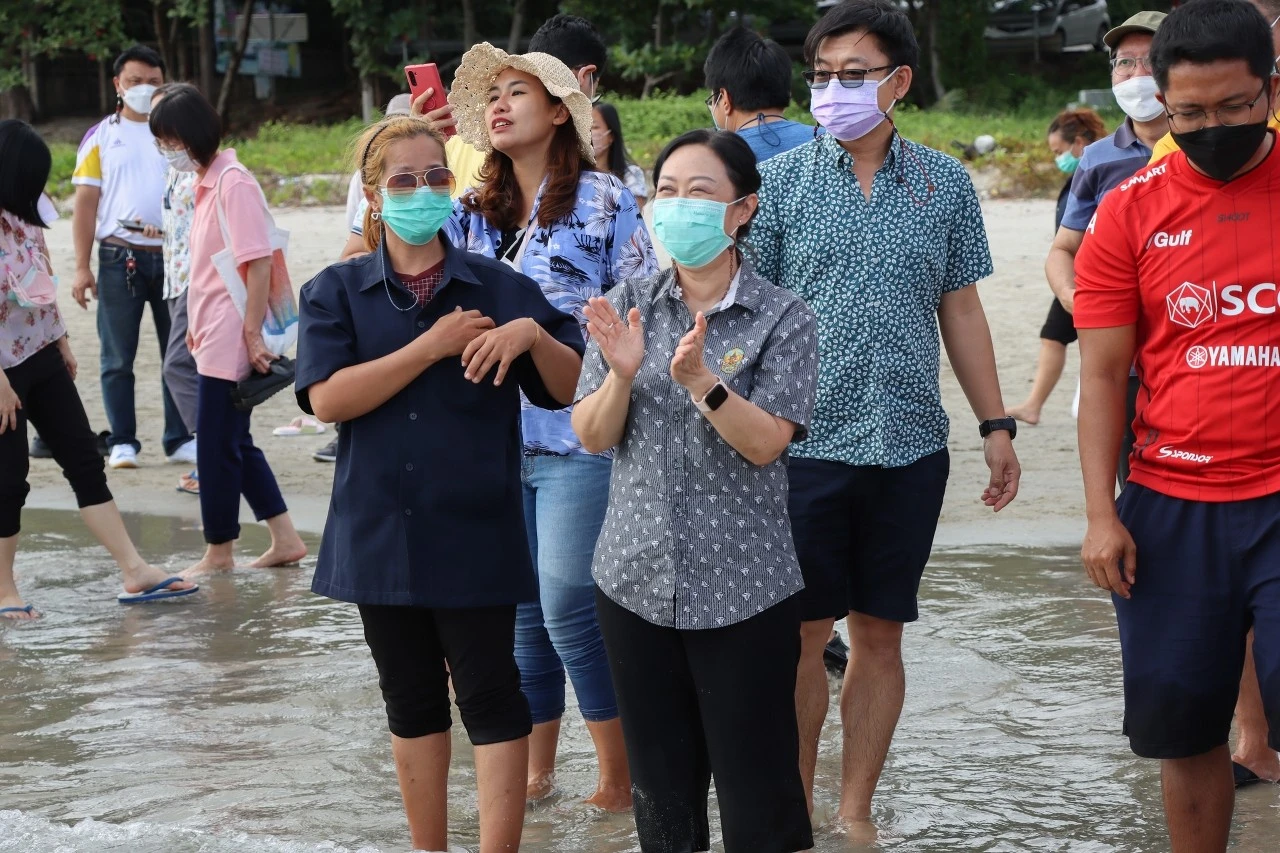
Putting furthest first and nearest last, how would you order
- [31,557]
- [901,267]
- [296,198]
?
1. [296,198]
2. [31,557]
3. [901,267]

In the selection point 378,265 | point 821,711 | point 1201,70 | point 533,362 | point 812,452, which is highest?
point 1201,70

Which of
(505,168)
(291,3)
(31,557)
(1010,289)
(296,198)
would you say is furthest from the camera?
(291,3)

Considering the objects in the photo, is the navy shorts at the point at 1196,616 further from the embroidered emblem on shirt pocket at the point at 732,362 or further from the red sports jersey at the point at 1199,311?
the embroidered emblem on shirt pocket at the point at 732,362

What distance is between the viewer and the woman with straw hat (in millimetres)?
4047

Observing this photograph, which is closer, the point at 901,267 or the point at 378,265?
the point at 378,265

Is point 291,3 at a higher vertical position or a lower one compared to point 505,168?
higher

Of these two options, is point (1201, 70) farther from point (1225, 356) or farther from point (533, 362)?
point (533, 362)

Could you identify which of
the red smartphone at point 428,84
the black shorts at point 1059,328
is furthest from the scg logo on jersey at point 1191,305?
the black shorts at point 1059,328

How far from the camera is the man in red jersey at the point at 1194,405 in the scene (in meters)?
3.18

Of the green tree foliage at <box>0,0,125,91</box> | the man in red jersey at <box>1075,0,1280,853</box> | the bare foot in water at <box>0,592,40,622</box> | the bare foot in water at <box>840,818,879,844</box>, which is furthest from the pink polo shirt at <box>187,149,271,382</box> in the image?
the green tree foliage at <box>0,0,125,91</box>

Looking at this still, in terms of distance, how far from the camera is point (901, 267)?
3.95 m

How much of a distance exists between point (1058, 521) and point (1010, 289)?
16.1 feet

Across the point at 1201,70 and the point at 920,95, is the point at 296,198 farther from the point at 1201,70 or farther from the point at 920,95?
the point at 1201,70

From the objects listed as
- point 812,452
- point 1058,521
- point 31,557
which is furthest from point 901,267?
point 31,557
